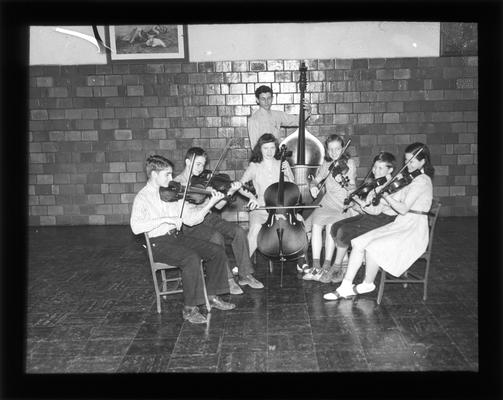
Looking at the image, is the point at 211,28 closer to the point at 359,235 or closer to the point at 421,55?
the point at 421,55

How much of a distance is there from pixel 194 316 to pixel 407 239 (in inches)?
63.7

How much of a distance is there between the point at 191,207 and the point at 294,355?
4.81 feet

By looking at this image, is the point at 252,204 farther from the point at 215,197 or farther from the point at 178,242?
the point at 178,242

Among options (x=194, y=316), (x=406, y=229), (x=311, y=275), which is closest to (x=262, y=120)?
(x=311, y=275)

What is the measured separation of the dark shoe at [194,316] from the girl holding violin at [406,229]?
1.19 meters

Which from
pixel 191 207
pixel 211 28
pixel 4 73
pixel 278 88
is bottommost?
pixel 191 207

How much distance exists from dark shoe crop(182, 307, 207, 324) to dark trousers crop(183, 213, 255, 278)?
68 centimetres

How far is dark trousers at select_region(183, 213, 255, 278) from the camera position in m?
4.19

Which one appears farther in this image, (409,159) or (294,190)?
(294,190)

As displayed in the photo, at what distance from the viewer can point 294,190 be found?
165 inches

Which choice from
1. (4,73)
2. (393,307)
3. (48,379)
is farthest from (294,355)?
(4,73)

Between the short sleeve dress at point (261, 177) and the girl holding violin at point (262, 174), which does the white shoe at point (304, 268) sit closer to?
the girl holding violin at point (262, 174)

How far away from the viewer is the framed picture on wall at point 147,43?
6742mm

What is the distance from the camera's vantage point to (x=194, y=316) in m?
3.62
